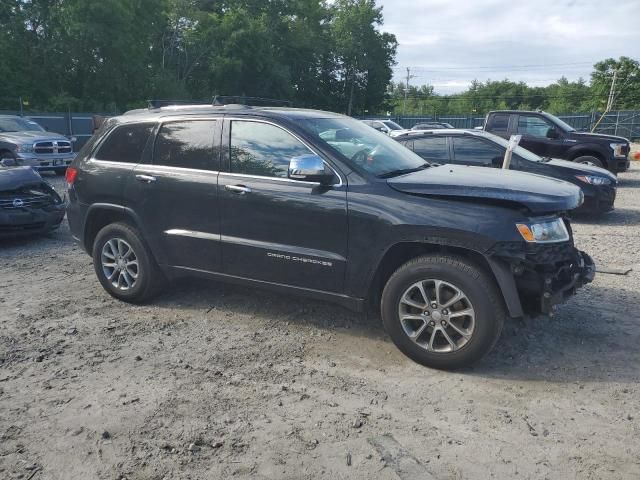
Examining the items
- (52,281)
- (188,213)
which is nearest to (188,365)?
(188,213)

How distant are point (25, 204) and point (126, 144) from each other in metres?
3.23

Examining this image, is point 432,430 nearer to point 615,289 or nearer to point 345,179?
point 345,179

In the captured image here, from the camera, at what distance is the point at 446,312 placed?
3850 mm

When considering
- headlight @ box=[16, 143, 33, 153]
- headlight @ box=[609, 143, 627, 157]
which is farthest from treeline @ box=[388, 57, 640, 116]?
headlight @ box=[16, 143, 33, 153]

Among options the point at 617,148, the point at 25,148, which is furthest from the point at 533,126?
the point at 25,148

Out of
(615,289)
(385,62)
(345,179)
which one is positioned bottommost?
(615,289)

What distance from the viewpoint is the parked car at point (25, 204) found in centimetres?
739

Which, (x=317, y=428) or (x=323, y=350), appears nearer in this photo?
(x=317, y=428)

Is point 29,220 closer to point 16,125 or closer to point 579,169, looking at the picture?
point 579,169

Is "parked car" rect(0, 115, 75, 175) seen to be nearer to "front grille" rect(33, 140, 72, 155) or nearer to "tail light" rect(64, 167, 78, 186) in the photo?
"front grille" rect(33, 140, 72, 155)

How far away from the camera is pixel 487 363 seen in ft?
13.3

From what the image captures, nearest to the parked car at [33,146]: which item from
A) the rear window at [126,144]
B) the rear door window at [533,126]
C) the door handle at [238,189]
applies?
the rear window at [126,144]

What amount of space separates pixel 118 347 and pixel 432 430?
251 centimetres

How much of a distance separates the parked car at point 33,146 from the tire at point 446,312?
13.0 meters
